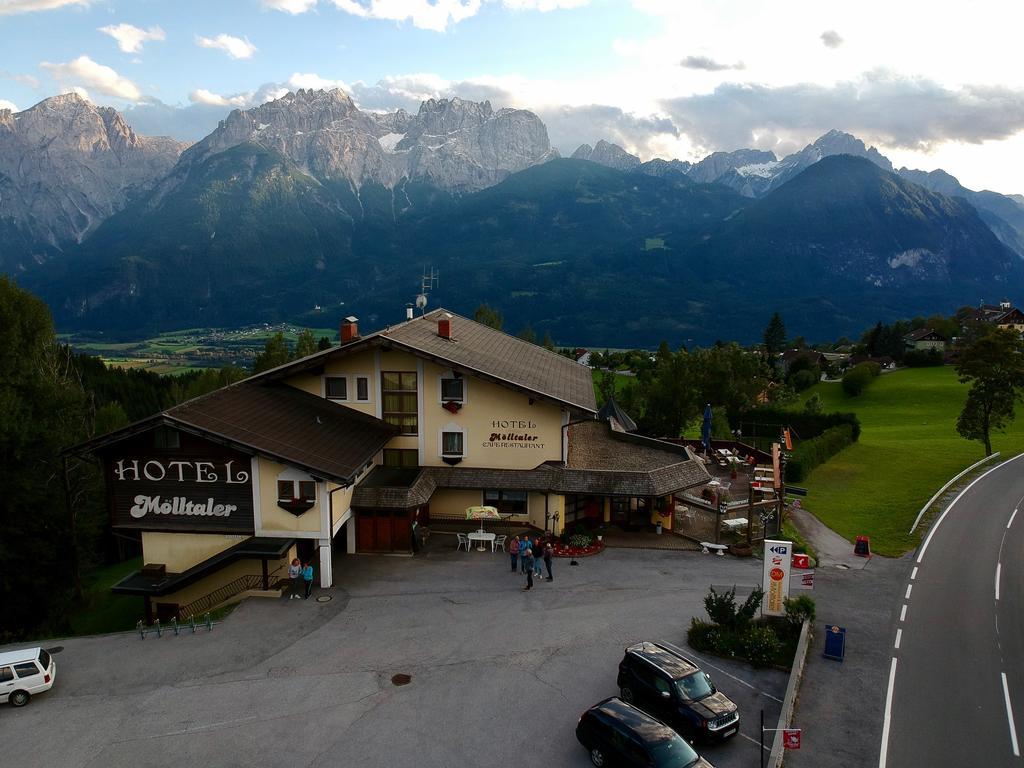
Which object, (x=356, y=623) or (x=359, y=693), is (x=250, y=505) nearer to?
(x=356, y=623)

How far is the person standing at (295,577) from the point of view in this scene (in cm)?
2708

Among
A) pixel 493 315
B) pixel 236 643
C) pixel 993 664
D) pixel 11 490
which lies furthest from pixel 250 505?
pixel 493 315

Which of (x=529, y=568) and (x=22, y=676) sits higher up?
(x=529, y=568)

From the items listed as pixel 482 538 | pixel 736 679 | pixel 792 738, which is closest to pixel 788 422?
pixel 482 538

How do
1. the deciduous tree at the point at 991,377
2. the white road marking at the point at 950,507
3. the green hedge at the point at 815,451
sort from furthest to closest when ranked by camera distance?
1. the deciduous tree at the point at 991,377
2. the green hedge at the point at 815,451
3. the white road marking at the point at 950,507

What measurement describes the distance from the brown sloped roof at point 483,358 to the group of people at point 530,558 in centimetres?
779

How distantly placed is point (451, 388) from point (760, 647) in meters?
19.2

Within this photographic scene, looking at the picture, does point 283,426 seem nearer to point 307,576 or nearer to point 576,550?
point 307,576

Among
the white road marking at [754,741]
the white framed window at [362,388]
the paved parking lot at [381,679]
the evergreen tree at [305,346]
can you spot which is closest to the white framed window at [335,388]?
the white framed window at [362,388]

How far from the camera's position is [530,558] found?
27766 millimetres

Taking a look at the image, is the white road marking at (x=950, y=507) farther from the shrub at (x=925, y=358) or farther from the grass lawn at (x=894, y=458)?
the shrub at (x=925, y=358)

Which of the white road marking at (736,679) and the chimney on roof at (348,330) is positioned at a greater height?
the chimney on roof at (348,330)

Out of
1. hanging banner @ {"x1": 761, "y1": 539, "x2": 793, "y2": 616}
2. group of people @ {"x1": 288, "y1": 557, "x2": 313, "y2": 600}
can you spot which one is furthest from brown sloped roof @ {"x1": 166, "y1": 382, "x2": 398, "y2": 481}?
hanging banner @ {"x1": 761, "y1": 539, "x2": 793, "y2": 616}

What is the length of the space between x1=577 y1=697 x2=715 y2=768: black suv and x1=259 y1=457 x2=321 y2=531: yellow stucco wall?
50.1 ft
